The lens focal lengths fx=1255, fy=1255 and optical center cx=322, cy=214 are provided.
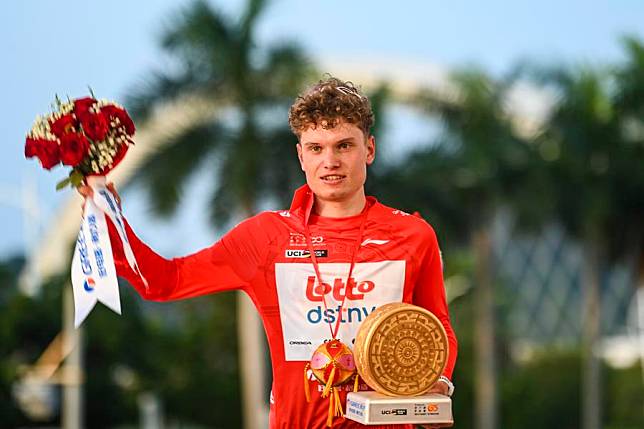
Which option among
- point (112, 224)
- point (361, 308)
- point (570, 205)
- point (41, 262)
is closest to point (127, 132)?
point (112, 224)

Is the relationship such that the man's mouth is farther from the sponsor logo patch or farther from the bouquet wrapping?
the bouquet wrapping

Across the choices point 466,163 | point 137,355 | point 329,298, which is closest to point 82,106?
point 329,298

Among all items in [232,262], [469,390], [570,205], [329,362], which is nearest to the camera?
[329,362]

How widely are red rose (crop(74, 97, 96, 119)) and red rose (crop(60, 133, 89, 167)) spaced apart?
0.23 ft

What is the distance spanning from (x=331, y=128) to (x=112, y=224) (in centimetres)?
81

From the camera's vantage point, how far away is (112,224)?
4184mm

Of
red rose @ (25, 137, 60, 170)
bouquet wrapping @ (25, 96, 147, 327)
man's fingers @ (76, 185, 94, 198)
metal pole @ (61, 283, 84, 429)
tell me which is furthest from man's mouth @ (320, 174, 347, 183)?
metal pole @ (61, 283, 84, 429)

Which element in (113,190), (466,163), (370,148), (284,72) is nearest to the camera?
(113,190)

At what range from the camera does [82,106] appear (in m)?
4.12

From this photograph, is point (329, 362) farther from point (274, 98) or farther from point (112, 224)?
point (274, 98)

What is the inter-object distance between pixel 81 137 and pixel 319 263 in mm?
906

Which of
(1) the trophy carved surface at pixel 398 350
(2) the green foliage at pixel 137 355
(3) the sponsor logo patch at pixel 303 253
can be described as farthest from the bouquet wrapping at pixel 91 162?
(2) the green foliage at pixel 137 355

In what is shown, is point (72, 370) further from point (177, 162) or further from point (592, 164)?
point (592, 164)

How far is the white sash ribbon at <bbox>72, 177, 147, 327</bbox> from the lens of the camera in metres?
4.11
